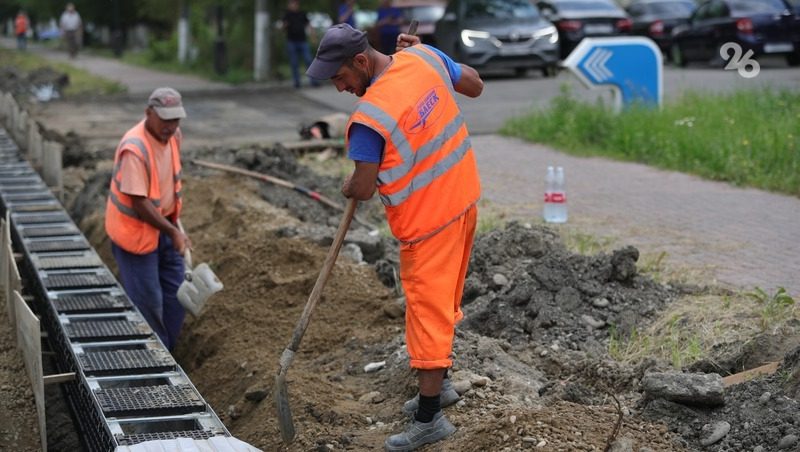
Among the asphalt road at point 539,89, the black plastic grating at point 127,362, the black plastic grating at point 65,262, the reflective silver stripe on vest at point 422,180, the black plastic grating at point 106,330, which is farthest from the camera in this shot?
the asphalt road at point 539,89

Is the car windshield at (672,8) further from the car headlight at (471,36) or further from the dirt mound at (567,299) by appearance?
the dirt mound at (567,299)

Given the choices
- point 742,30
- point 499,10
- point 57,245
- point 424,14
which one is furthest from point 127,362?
point 424,14

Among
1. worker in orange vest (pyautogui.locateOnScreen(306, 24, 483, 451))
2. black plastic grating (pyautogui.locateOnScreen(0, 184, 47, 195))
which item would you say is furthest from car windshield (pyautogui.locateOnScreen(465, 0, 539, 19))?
worker in orange vest (pyautogui.locateOnScreen(306, 24, 483, 451))

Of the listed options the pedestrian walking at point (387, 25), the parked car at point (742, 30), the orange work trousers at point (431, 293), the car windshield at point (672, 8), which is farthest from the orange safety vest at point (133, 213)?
the car windshield at point (672, 8)

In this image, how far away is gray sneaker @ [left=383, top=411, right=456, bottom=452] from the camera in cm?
527

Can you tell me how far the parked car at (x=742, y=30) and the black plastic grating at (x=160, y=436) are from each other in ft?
54.9

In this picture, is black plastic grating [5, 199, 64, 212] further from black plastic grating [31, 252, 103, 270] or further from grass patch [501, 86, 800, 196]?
grass patch [501, 86, 800, 196]

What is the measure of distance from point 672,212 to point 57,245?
16.6 feet

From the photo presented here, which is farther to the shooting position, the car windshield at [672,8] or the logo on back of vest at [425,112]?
the car windshield at [672,8]

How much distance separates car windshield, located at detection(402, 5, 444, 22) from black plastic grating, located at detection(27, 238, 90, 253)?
1743 cm

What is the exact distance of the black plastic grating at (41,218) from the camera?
33.7 ft

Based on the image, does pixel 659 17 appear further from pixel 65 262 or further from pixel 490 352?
pixel 490 352

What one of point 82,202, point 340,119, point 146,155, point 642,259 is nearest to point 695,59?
point 340,119

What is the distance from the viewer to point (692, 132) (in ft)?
42.1
